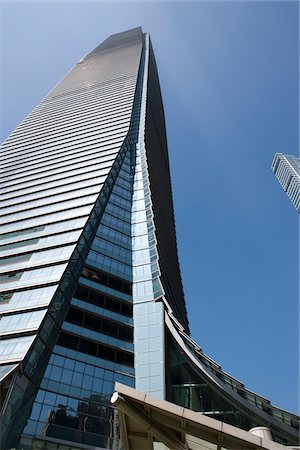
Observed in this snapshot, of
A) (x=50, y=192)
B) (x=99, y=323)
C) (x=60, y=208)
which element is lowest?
(x=99, y=323)

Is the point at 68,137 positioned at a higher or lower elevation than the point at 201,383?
higher

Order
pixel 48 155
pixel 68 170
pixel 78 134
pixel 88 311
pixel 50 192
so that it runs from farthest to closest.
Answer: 1. pixel 78 134
2. pixel 48 155
3. pixel 68 170
4. pixel 50 192
5. pixel 88 311

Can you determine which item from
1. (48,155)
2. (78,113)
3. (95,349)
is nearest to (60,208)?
(95,349)

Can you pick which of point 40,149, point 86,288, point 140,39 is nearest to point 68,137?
point 40,149

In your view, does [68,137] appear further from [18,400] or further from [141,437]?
[141,437]

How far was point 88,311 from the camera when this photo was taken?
4512cm

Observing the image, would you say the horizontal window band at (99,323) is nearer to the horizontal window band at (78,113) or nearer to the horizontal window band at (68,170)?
the horizontal window band at (68,170)

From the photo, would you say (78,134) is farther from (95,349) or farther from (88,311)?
(95,349)

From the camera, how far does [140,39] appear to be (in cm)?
18512

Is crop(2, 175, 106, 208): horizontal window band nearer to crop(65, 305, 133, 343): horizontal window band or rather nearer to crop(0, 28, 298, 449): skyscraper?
crop(0, 28, 298, 449): skyscraper

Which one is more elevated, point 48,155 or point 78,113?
point 78,113

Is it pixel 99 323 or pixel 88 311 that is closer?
pixel 99 323

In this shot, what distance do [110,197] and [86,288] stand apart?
2143 cm

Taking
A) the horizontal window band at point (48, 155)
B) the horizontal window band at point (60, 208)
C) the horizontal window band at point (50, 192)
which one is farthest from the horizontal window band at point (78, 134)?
the horizontal window band at point (60, 208)
